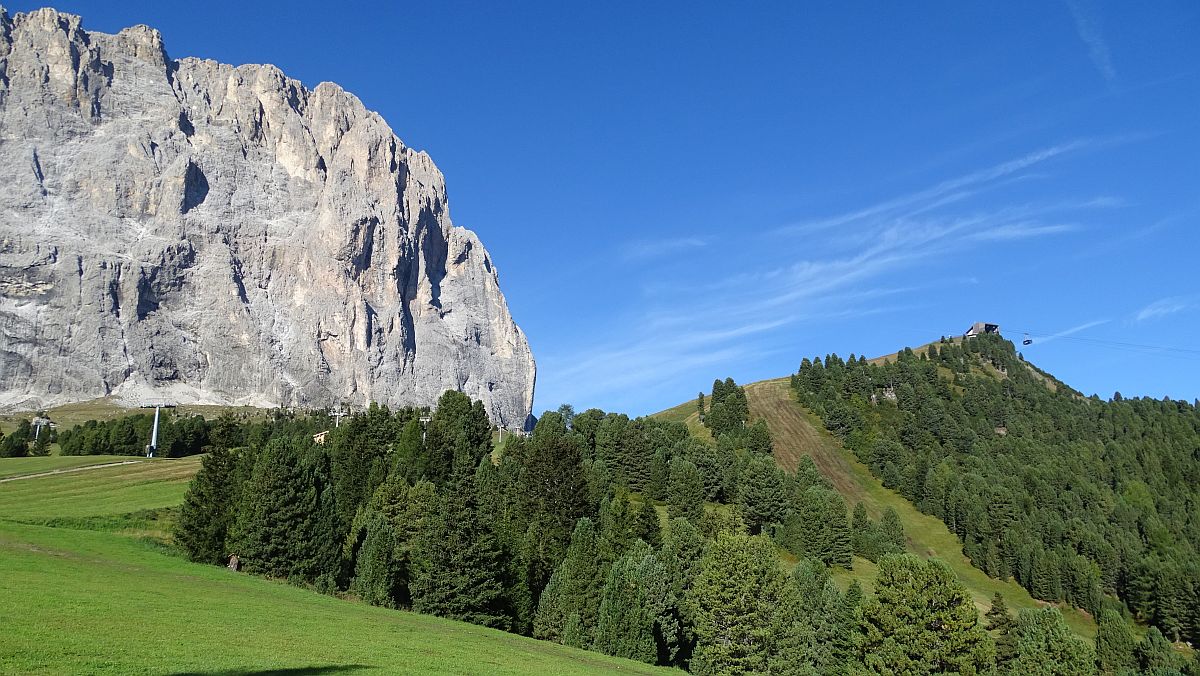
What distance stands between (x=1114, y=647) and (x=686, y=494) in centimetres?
5943

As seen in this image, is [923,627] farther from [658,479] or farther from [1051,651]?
[658,479]

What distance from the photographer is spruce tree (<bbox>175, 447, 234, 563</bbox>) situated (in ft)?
205

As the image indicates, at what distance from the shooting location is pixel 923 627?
58969mm

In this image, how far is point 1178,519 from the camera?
564 feet

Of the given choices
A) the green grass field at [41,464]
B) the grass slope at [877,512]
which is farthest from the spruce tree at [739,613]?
the green grass field at [41,464]

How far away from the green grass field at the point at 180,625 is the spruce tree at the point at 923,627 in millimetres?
21761

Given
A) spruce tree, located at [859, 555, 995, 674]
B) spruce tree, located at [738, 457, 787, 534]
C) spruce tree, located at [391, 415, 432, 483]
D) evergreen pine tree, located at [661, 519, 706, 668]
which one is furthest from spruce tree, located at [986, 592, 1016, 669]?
spruce tree, located at [391, 415, 432, 483]

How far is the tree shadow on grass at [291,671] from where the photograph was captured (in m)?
23.6

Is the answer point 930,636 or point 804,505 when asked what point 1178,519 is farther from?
point 930,636

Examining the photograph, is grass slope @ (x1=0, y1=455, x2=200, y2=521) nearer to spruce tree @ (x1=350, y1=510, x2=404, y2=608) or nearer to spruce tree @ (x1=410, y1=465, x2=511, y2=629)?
spruce tree @ (x1=350, y1=510, x2=404, y2=608)

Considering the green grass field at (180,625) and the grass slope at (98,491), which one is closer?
the green grass field at (180,625)

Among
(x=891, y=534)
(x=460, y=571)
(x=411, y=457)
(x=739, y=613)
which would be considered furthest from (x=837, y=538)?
(x=460, y=571)

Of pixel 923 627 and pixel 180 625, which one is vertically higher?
pixel 180 625

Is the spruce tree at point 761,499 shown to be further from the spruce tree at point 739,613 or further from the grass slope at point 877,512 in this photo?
the spruce tree at point 739,613
